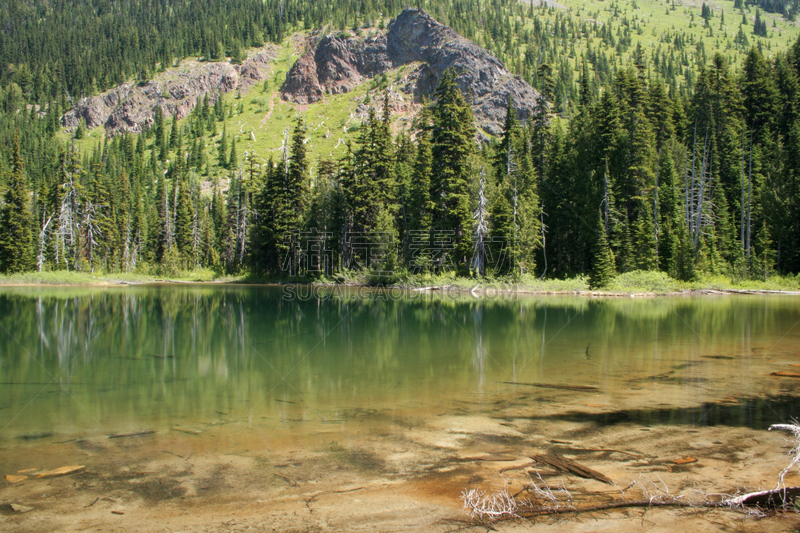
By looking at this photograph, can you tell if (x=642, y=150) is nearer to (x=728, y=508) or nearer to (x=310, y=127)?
(x=728, y=508)

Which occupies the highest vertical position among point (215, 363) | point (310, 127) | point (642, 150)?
point (310, 127)

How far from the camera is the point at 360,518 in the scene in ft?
17.0

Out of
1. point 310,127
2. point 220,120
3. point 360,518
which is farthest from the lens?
point 220,120

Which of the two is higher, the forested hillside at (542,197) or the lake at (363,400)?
the forested hillside at (542,197)

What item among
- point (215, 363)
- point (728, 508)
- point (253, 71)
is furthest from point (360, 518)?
point (253, 71)

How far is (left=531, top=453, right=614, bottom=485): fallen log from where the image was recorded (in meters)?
6.06

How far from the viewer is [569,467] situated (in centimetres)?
636

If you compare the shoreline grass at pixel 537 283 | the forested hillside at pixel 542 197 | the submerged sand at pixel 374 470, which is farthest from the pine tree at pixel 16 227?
the submerged sand at pixel 374 470

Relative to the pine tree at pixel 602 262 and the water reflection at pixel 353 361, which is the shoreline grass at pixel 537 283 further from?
the water reflection at pixel 353 361

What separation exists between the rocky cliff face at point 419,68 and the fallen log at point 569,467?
115 metres

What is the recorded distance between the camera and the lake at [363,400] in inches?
260

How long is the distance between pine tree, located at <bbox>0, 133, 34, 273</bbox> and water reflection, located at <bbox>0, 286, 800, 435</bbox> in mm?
34249

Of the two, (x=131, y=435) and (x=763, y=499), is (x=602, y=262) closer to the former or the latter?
(x=763, y=499)

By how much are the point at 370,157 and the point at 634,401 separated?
46.7m
